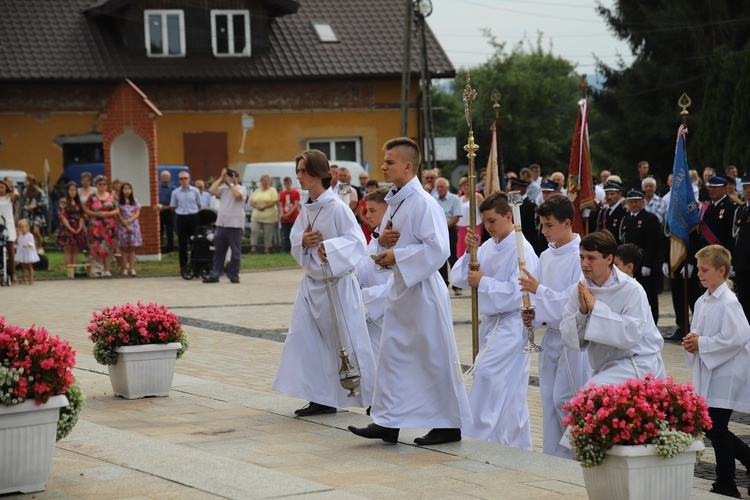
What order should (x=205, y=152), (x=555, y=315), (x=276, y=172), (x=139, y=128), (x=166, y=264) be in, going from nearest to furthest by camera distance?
(x=555, y=315) < (x=166, y=264) < (x=139, y=128) < (x=276, y=172) < (x=205, y=152)

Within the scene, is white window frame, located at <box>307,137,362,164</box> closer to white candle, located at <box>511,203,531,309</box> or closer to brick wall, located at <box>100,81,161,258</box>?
brick wall, located at <box>100,81,161,258</box>

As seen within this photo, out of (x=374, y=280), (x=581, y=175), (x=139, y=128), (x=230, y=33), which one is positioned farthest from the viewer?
(x=230, y=33)

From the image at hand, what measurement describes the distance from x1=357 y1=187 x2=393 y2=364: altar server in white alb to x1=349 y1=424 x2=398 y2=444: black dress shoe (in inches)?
64.1

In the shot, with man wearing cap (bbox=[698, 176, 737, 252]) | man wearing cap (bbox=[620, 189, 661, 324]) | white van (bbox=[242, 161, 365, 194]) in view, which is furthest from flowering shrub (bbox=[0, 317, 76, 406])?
white van (bbox=[242, 161, 365, 194])

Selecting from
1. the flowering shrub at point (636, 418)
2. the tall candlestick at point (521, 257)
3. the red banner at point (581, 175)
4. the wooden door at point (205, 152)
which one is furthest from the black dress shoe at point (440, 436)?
the wooden door at point (205, 152)

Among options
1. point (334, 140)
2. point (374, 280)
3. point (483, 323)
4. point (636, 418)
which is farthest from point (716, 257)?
point (334, 140)

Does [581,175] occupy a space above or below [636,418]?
above

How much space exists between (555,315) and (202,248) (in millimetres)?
14869

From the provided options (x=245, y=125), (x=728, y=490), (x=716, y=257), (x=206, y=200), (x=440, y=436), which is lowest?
(x=728, y=490)

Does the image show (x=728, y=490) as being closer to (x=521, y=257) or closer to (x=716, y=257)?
(x=716, y=257)

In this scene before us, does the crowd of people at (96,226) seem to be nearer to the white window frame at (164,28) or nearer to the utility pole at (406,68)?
the utility pole at (406,68)

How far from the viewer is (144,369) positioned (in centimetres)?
964

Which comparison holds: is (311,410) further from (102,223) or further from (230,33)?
(230,33)

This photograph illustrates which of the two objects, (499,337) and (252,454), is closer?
(252,454)
